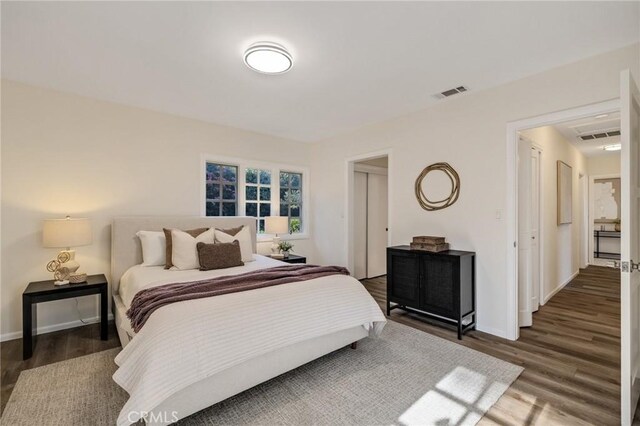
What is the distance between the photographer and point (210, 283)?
229 centimetres

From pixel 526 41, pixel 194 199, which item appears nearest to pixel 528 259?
pixel 526 41

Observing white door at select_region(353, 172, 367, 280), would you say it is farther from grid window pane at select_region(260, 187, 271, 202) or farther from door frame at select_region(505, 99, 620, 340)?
door frame at select_region(505, 99, 620, 340)

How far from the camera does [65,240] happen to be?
9.18 ft

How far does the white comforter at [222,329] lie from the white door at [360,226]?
2.72 meters

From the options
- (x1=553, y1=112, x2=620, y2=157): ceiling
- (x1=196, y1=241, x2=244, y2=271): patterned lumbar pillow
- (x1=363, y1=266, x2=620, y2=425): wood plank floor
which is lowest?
(x1=363, y1=266, x2=620, y2=425): wood plank floor

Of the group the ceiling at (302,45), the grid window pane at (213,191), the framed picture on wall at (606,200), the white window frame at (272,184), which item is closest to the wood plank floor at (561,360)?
the white window frame at (272,184)

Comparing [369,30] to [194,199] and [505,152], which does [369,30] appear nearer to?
Result: [505,152]

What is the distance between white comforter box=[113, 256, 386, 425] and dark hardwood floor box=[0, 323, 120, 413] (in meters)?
0.70

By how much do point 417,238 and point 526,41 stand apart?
2.03m

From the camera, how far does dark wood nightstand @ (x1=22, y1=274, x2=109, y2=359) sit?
99.2 inches

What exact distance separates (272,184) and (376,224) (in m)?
2.16

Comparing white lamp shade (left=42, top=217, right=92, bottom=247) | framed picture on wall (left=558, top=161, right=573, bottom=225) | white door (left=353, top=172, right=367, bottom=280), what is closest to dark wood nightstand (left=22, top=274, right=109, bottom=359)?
white lamp shade (left=42, top=217, right=92, bottom=247)

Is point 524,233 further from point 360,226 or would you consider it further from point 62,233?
point 62,233

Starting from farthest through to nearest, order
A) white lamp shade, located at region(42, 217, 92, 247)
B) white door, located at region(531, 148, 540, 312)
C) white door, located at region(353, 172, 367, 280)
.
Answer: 1. white door, located at region(353, 172, 367, 280)
2. white door, located at region(531, 148, 540, 312)
3. white lamp shade, located at region(42, 217, 92, 247)
